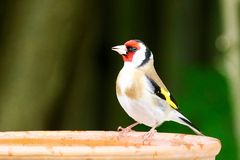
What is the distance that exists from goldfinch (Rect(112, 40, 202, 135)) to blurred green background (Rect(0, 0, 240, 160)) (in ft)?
4.24

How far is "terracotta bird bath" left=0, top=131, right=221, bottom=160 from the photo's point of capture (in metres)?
0.90

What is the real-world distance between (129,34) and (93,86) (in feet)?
0.62

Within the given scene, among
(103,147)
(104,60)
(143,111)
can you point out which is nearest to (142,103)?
(143,111)

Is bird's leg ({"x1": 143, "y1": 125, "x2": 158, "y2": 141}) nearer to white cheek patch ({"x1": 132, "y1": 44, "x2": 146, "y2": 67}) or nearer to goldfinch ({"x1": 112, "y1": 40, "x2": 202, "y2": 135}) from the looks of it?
goldfinch ({"x1": 112, "y1": 40, "x2": 202, "y2": 135})

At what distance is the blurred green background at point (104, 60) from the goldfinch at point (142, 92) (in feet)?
4.24

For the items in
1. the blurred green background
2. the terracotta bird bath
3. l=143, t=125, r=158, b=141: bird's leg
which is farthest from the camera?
the blurred green background

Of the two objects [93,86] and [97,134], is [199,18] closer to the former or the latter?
[93,86]

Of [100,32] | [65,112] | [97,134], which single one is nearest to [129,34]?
[100,32]

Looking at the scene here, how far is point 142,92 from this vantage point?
45.2 inches

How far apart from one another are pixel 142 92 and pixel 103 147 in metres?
0.25

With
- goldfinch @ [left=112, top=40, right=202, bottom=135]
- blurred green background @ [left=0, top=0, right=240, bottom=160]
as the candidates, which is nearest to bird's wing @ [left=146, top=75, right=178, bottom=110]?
goldfinch @ [left=112, top=40, right=202, bottom=135]

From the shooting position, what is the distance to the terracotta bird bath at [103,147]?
0.90 m

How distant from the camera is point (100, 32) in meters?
2.71

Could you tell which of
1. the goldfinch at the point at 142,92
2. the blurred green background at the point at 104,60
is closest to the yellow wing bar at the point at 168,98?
the goldfinch at the point at 142,92
